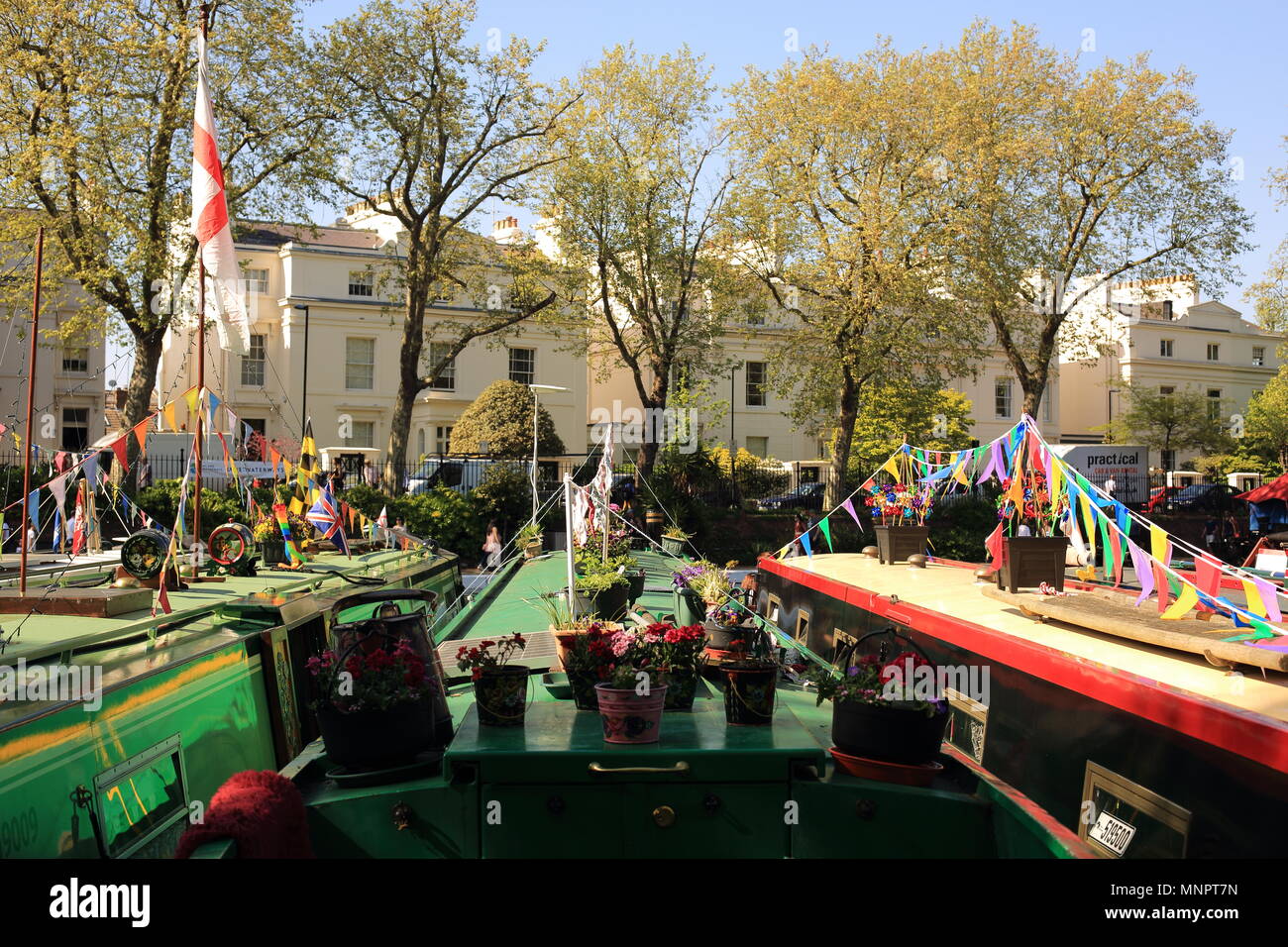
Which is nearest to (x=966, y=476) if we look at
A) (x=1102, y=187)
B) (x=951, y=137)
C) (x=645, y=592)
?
(x=645, y=592)

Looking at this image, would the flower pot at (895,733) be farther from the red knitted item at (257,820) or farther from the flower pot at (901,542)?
the flower pot at (901,542)

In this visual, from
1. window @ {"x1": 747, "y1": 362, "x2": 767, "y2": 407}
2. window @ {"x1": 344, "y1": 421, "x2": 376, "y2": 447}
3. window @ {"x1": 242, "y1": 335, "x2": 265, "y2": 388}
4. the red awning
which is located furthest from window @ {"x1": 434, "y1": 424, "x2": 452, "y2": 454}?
the red awning

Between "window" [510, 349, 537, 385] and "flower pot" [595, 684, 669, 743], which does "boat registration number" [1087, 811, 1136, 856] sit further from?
"window" [510, 349, 537, 385]

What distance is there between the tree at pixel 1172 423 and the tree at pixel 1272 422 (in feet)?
3.44

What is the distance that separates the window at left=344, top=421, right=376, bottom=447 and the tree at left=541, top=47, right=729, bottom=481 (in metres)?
13.0

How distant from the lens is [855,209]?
88.6 feet

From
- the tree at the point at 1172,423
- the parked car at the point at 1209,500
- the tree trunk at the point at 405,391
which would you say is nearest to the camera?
the tree trunk at the point at 405,391

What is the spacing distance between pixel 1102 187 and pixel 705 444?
13042 millimetres

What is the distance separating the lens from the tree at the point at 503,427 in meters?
33.0

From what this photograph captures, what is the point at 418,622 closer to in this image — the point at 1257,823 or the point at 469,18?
the point at 1257,823

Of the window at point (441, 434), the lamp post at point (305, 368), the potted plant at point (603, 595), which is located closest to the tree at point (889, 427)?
the window at point (441, 434)

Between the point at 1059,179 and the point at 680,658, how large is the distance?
2698 cm
